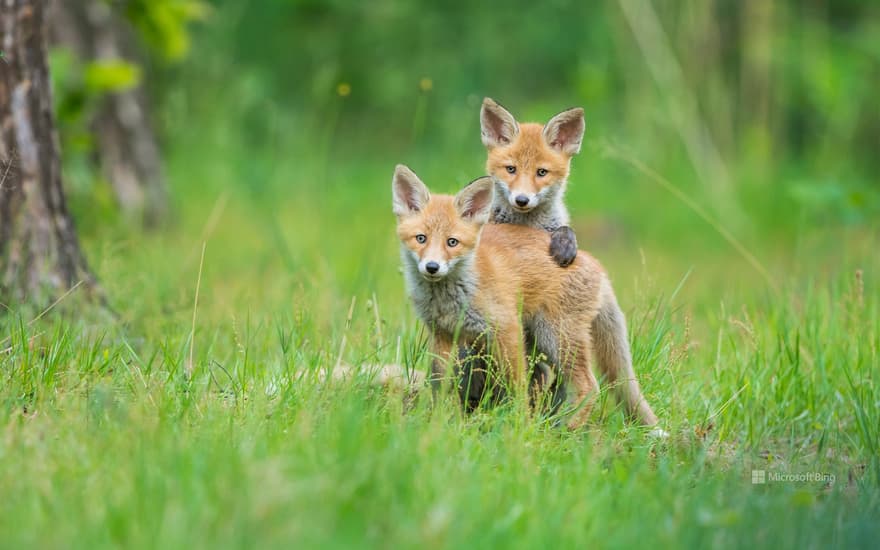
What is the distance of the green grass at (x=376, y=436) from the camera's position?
3.11 m

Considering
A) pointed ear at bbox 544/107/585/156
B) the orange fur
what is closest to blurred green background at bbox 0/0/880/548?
pointed ear at bbox 544/107/585/156

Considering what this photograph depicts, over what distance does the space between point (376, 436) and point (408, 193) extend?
1542 millimetres

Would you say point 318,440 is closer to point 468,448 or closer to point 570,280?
point 468,448

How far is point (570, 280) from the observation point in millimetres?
4859

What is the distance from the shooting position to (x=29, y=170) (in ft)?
17.9

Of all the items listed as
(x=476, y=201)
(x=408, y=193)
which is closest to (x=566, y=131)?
(x=476, y=201)

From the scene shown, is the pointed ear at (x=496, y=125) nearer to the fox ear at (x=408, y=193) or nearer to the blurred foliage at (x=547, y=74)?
A: the fox ear at (x=408, y=193)

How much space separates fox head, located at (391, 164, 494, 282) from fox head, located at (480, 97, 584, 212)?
43 centimetres

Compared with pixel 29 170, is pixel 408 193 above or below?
below

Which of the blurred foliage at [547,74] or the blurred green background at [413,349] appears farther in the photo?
the blurred foliage at [547,74]

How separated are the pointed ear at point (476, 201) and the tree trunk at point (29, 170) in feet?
7.47

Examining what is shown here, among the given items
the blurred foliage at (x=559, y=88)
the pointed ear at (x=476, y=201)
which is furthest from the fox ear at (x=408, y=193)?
the blurred foliage at (x=559, y=88)

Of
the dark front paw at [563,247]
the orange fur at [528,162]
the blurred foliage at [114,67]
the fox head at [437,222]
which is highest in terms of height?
the blurred foliage at [114,67]

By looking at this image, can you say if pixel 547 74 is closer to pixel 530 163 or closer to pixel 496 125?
pixel 496 125
